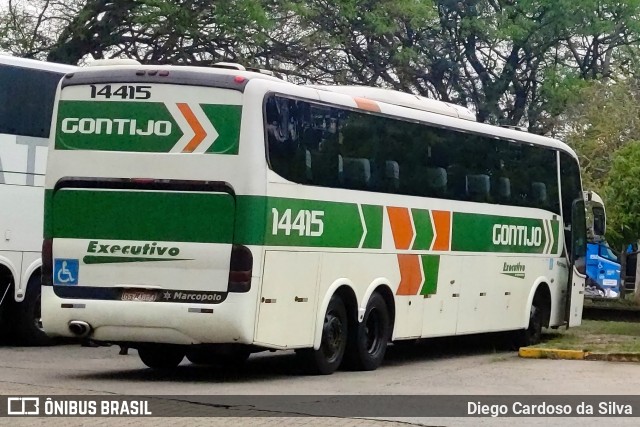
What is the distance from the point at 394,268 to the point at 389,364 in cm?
155

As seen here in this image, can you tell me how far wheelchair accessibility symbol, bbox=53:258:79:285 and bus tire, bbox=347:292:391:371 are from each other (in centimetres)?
333

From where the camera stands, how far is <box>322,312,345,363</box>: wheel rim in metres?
15.4

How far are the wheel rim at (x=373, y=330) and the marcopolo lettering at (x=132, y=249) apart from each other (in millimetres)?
3204

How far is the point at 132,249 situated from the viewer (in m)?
14.2

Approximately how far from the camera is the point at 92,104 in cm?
1452

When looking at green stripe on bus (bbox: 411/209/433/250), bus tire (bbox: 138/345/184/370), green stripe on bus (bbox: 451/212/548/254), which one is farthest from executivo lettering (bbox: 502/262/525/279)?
bus tire (bbox: 138/345/184/370)

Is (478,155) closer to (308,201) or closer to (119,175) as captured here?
(308,201)

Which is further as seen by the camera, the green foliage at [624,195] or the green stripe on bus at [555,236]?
the green foliage at [624,195]

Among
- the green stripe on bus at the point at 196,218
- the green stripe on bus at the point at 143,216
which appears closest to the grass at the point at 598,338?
the green stripe on bus at the point at 196,218

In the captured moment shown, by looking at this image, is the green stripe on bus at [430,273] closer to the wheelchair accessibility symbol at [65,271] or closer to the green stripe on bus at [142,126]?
the green stripe on bus at [142,126]

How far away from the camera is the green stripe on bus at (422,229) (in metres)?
17.3

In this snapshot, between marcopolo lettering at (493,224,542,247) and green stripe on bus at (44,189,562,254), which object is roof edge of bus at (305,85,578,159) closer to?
Answer: marcopolo lettering at (493,224,542,247)

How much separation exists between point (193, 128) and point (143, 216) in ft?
3.30

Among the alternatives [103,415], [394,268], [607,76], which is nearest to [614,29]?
[607,76]
